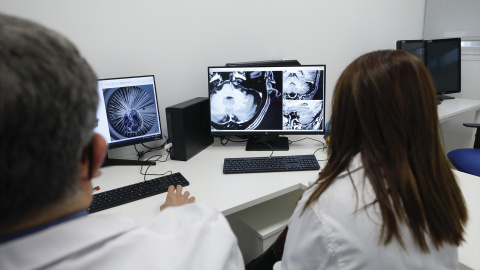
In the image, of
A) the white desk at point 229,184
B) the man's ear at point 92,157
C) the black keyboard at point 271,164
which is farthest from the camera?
the black keyboard at point 271,164

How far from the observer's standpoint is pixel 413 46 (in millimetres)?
2801

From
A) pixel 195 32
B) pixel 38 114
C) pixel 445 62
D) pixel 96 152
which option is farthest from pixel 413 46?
pixel 38 114

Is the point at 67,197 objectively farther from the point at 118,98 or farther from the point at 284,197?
the point at 284,197

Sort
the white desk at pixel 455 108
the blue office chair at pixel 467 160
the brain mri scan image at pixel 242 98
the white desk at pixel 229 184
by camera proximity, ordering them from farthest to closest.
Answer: the white desk at pixel 455 108 < the blue office chair at pixel 467 160 < the brain mri scan image at pixel 242 98 < the white desk at pixel 229 184

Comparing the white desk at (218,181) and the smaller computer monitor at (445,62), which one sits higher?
the smaller computer monitor at (445,62)

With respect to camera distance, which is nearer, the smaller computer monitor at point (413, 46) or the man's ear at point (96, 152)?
the man's ear at point (96, 152)

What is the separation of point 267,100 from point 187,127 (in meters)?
0.49

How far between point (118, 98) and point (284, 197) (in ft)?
3.44

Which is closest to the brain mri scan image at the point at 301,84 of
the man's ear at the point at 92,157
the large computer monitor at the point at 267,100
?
the large computer monitor at the point at 267,100

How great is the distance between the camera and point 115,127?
1633 mm

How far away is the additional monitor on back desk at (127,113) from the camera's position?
62.4 inches

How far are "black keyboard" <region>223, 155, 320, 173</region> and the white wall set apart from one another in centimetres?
65

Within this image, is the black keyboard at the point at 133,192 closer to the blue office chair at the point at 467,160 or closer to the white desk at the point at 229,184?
the white desk at the point at 229,184

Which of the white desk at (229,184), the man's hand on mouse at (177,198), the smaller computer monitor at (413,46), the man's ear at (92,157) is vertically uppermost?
the smaller computer monitor at (413,46)
